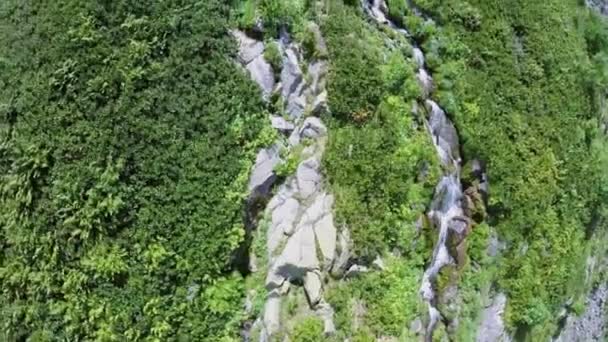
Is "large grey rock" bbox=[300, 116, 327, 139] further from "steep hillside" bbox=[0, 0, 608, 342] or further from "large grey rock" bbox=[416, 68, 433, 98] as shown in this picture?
"large grey rock" bbox=[416, 68, 433, 98]

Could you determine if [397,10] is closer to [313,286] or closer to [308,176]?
[308,176]

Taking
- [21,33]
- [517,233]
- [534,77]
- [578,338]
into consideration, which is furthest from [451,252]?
[21,33]

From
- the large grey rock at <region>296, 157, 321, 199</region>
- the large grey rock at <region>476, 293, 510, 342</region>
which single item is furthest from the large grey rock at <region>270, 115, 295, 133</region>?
the large grey rock at <region>476, 293, 510, 342</region>

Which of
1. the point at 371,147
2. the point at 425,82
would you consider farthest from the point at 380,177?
the point at 425,82

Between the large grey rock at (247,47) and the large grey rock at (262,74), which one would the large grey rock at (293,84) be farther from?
the large grey rock at (247,47)

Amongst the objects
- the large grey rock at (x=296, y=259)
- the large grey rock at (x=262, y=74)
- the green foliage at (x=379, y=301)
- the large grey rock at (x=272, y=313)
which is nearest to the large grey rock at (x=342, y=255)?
the green foliage at (x=379, y=301)
